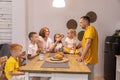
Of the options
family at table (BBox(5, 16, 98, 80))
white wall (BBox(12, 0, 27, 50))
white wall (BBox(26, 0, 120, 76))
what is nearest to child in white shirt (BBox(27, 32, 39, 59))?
family at table (BBox(5, 16, 98, 80))

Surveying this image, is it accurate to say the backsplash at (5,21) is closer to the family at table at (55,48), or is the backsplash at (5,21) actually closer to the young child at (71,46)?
the family at table at (55,48)

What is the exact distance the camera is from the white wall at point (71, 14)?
576 cm

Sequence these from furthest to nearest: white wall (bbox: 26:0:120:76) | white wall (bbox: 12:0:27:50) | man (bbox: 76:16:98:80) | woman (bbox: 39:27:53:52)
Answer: white wall (bbox: 26:0:120:76) → white wall (bbox: 12:0:27:50) → woman (bbox: 39:27:53:52) → man (bbox: 76:16:98:80)

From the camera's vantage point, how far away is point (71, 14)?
5.80 metres

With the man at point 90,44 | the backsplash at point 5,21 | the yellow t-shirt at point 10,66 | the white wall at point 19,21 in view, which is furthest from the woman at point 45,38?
the backsplash at point 5,21

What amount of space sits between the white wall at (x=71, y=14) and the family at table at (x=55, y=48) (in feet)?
4.67

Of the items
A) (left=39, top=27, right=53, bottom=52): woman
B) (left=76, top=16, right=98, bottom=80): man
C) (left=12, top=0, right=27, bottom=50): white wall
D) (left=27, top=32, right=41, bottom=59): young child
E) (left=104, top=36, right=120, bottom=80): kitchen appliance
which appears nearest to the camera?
(left=76, top=16, right=98, bottom=80): man

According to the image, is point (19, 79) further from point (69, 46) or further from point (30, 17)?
point (30, 17)

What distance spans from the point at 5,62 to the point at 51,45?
121 centimetres

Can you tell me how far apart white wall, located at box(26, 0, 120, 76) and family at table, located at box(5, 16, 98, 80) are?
Answer: 1.42 m

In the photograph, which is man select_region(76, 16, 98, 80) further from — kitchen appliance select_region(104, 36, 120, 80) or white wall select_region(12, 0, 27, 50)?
white wall select_region(12, 0, 27, 50)

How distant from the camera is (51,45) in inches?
171

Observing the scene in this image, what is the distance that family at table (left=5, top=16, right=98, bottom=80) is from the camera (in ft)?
10.7

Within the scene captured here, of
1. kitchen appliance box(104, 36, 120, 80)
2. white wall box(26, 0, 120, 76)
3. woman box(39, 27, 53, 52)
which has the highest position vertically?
white wall box(26, 0, 120, 76)
